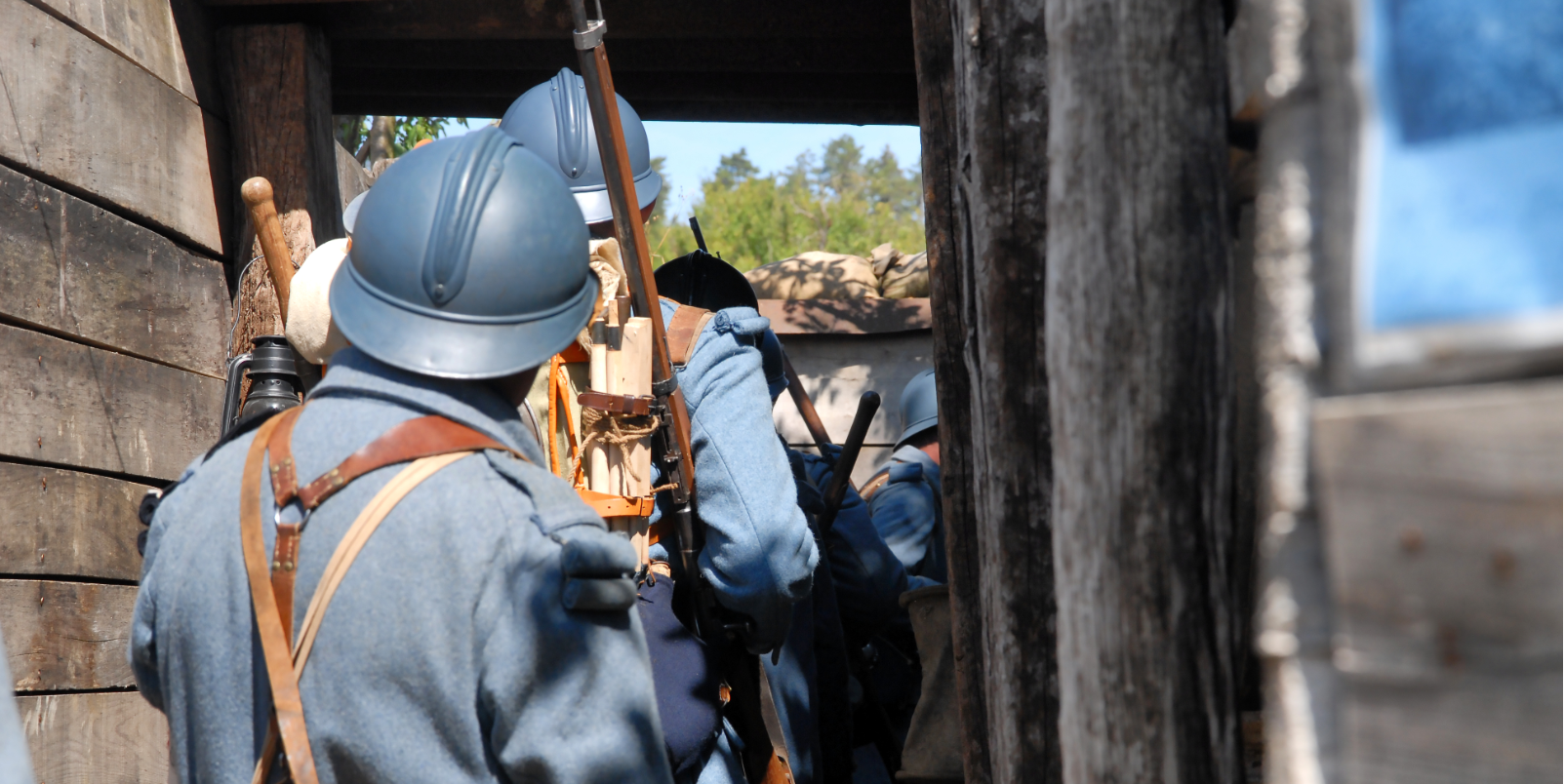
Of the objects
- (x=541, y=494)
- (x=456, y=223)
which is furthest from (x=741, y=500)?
(x=456, y=223)

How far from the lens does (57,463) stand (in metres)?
2.66

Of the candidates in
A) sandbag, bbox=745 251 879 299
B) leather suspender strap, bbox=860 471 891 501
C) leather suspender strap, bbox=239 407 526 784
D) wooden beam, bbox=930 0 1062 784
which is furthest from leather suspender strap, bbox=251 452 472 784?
sandbag, bbox=745 251 879 299

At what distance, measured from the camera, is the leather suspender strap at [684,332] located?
254 centimetres

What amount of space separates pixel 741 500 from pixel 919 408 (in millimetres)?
2702

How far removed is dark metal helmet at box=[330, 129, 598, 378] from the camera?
1550mm

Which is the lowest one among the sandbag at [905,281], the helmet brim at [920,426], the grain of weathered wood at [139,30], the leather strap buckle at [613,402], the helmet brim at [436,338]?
the helmet brim at [920,426]

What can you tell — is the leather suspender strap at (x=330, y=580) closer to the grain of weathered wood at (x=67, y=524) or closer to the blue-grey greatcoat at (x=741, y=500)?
the blue-grey greatcoat at (x=741, y=500)

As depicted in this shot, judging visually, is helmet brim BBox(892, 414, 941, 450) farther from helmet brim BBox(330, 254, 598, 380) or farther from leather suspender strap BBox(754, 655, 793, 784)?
helmet brim BBox(330, 254, 598, 380)

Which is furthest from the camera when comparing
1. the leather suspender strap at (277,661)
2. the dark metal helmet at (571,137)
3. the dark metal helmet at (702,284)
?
the dark metal helmet at (702,284)

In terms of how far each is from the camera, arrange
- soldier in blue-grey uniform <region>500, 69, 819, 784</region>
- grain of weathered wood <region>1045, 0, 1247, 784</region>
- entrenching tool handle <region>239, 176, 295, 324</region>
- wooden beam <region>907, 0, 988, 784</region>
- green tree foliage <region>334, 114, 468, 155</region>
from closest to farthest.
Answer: grain of weathered wood <region>1045, 0, 1247, 784</region>
wooden beam <region>907, 0, 988, 784</region>
soldier in blue-grey uniform <region>500, 69, 819, 784</region>
entrenching tool handle <region>239, 176, 295, 324</region>
green tree foliage <region>334, 114, 468, 155</region>

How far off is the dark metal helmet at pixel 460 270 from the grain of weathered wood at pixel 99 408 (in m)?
1.41

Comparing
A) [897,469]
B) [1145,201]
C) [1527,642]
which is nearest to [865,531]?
[897,469]

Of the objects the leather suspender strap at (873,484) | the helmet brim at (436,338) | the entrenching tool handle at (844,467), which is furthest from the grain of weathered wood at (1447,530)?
the leather suspender strap at (873,484)

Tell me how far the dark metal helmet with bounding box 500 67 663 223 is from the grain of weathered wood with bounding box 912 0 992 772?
86cm
